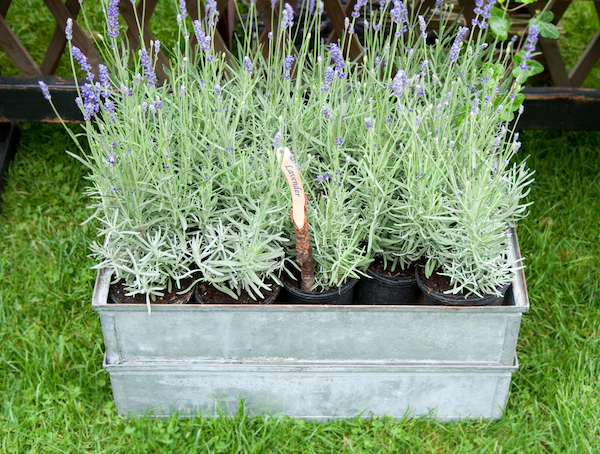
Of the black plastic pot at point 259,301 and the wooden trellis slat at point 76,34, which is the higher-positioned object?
the wooden trellis slat at point 76,34

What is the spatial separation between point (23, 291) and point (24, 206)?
1.84ft

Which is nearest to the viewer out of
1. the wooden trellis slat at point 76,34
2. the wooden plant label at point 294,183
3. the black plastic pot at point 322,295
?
the wooden plant label at point 294,183

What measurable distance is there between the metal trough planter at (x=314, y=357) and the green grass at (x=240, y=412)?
0.07 metres

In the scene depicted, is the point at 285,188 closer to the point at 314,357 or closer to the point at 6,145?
the point at 314,357

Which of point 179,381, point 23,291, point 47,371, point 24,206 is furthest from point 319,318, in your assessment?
point 24,206

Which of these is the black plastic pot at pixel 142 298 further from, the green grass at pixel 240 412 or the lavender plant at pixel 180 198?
the green grass at pixel 240 412

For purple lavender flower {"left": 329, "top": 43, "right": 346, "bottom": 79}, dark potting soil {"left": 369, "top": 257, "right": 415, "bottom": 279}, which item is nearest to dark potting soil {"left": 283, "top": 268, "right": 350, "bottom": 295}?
dark potting soil {"left": 369, "top": 257, "right": 415, "bottom": 279}

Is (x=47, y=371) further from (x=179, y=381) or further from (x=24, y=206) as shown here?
(x=24, y=206)

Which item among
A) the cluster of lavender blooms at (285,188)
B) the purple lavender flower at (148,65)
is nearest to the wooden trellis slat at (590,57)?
the cluster of lavender blooms at (285,188)

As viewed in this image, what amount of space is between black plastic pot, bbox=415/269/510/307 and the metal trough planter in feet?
0.15

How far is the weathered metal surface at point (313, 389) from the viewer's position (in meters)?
1.99

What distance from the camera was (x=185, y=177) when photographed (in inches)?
74.5

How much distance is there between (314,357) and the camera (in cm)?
197

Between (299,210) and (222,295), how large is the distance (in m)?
0.43
